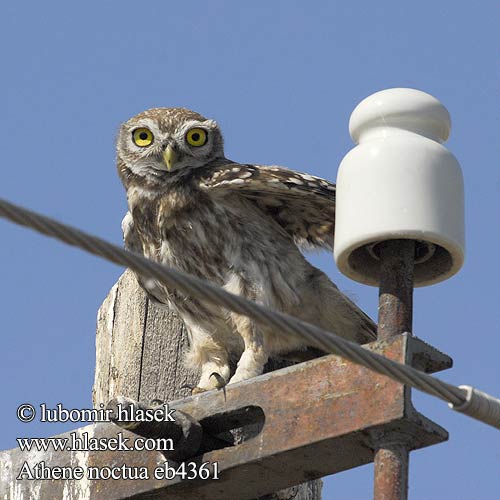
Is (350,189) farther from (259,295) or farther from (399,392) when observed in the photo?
(259,295)

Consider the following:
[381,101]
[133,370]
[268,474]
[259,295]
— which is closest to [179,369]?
[133,370]

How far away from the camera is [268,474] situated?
5617 millimetres

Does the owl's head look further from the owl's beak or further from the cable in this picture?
the cable

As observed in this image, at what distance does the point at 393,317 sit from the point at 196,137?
11.1 feet

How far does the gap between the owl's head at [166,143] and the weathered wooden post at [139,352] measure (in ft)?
3.96

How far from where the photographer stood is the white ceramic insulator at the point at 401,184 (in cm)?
539

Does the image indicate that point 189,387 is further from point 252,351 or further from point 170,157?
point 170,157

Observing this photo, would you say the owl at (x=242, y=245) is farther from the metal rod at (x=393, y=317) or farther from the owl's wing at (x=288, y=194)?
the metal rod at (x=393, y=317)

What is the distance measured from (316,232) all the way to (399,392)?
2.92 metres

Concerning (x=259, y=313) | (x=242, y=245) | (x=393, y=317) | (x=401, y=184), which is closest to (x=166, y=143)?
(x=242, y=245)

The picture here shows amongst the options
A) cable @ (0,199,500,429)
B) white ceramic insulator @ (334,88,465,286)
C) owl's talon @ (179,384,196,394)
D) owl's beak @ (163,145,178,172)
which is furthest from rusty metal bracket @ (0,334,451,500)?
owl's beak @ (163,145,178,172)

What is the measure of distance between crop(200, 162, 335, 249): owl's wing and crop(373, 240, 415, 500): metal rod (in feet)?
6.40

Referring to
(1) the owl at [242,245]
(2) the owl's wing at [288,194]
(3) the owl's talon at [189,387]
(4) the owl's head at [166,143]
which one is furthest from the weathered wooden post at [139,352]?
(4) the owl's head at [166,143]

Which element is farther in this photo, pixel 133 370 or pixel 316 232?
pixel 316 232
